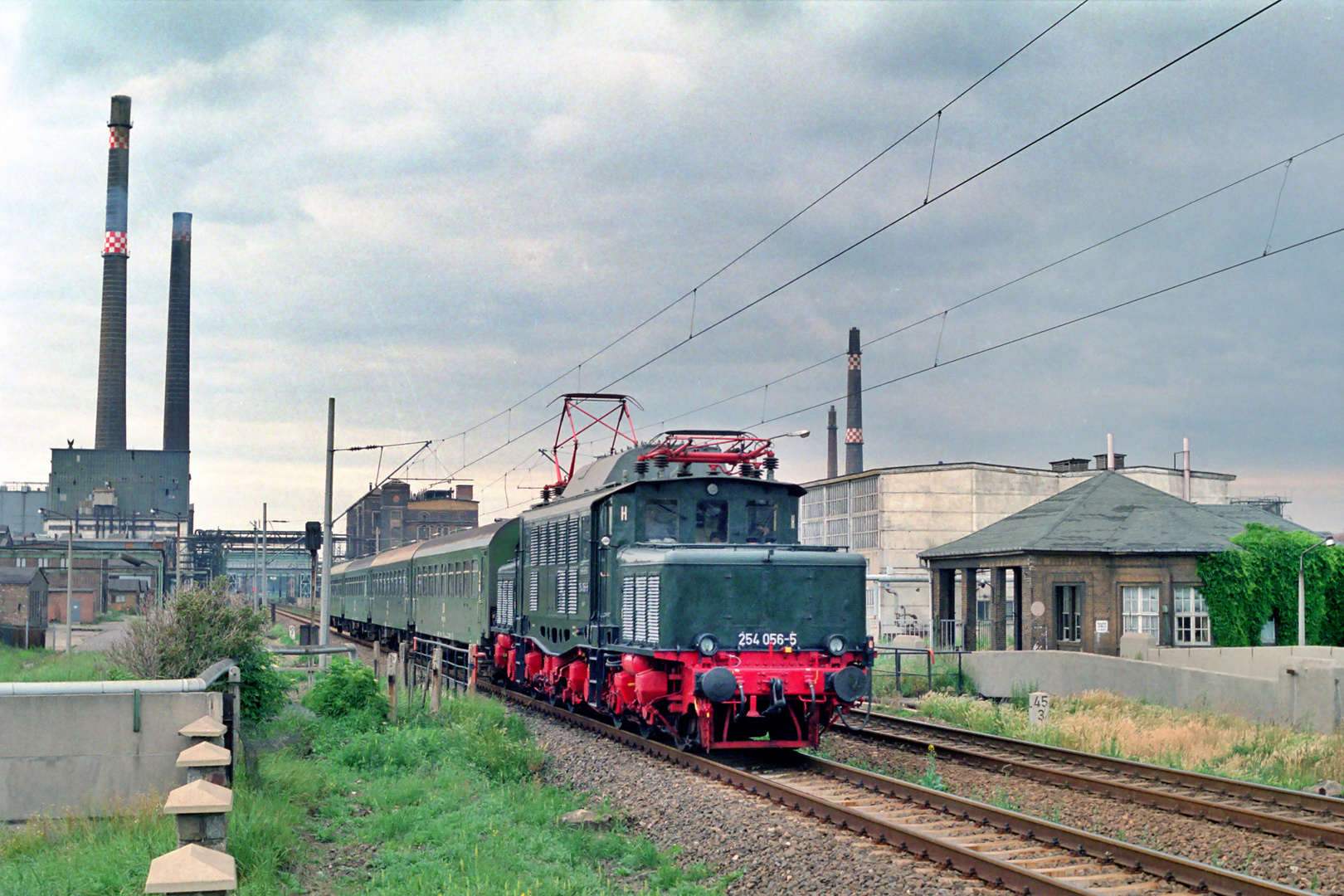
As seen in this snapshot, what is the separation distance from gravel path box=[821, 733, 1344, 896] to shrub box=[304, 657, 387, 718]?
26.4ft

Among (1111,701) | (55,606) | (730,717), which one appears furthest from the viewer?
(55,606)

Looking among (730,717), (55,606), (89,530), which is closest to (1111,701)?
(730,717)

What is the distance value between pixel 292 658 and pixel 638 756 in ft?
75.8

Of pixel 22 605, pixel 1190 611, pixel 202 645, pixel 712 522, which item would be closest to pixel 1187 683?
pixel 712 522

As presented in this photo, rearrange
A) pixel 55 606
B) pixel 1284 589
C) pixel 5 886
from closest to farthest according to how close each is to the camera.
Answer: pixel 5 886 < pixel 1284 589 < pixel 55 606

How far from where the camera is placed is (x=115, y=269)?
90.8 metres

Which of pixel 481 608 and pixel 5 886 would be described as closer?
pixel 5 886

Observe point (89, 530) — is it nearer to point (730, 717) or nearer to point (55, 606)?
point (55, 606)

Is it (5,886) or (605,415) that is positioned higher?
(605,415)

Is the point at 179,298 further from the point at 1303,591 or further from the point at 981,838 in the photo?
the point at 981,838

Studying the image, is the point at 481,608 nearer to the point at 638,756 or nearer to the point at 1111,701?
the point at 638,756

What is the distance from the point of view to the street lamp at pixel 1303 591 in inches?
1216

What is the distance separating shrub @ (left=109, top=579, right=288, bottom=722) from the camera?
15.4 m

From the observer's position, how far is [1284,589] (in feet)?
112
